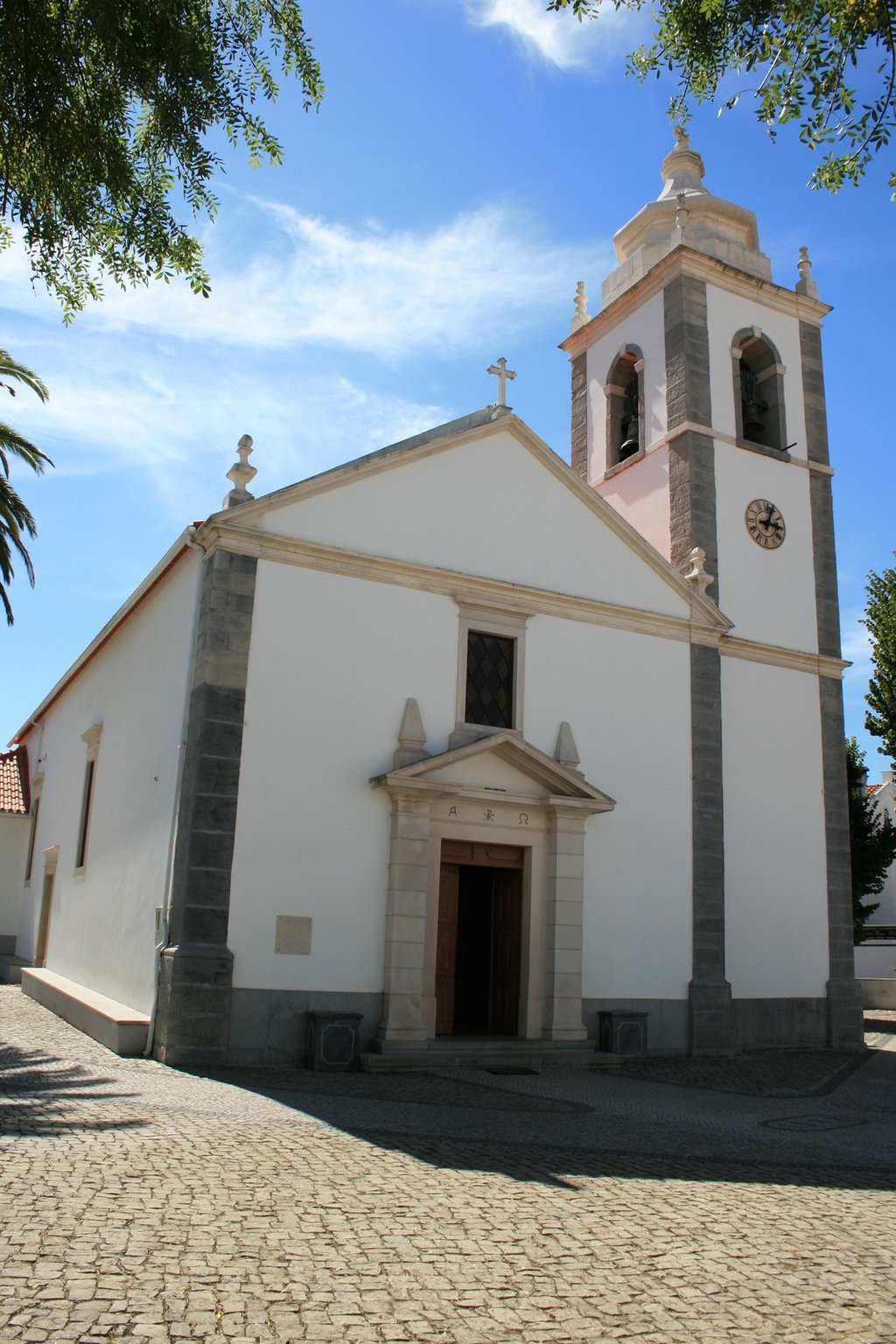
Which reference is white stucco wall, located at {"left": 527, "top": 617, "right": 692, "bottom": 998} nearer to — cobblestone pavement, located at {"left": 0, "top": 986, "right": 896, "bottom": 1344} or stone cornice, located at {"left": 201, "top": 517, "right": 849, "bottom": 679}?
stone cornice, located at {"left": 201, "top": 517, "right": 849, "bottom": 679}

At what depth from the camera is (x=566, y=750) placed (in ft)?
44.5

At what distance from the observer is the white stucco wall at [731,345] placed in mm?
17484

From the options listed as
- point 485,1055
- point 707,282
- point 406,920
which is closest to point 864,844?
point 707,282

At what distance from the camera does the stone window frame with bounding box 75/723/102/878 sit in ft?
57.6

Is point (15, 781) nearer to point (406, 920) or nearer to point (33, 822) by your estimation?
point (33, 822)

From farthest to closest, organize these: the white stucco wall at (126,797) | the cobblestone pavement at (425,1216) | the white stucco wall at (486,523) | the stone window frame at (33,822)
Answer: the stone window frame at (33,822) < the white stucco wall at (486,523) < the white stucco wall at (126,797) < the cobblestone pavement at (425,1216)

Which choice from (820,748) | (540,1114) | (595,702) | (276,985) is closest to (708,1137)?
(540,1114)

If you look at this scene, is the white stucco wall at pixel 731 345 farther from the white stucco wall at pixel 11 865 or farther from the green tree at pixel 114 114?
the white stucco wall at pixel 11 865

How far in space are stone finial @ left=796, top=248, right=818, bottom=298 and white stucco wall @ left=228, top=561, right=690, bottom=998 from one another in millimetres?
7871

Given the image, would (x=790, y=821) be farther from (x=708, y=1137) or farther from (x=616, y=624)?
(x=708, y=1137)

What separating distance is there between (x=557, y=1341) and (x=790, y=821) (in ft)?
42.0

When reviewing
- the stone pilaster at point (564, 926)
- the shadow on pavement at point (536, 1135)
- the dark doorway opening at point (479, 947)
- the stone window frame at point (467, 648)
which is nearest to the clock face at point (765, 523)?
the stone window frame at point (467, 648)

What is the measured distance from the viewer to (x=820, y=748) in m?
16.6

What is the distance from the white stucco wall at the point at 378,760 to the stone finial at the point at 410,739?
11cm
